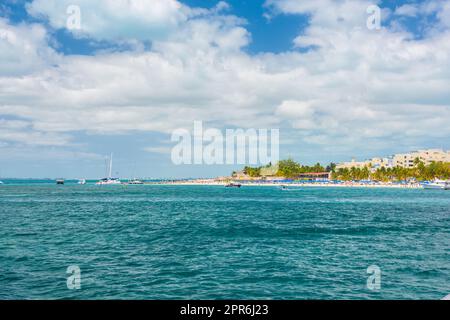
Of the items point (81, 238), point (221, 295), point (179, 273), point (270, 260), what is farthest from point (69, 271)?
point (81, 238)

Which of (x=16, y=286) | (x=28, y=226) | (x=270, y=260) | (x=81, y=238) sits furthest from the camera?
(x=28, y=226)

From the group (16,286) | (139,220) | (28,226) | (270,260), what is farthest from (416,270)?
(28,226)

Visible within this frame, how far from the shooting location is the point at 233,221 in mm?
54188

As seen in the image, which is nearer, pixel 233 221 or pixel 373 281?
pixel 373 281

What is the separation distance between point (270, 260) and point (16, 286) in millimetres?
16458

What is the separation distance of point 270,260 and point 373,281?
26.9 ft

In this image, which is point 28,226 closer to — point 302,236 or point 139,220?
point 139,220

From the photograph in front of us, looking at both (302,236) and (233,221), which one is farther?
(233,221)
